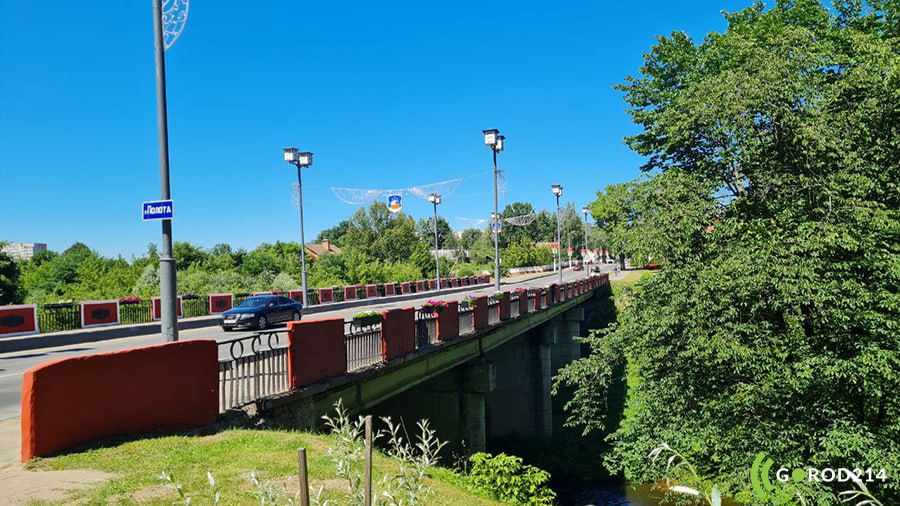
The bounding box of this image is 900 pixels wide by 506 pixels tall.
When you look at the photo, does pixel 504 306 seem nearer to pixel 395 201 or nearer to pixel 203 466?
pixel 203 466

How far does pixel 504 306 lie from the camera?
2484 centimetres

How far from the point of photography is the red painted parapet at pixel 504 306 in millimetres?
24531

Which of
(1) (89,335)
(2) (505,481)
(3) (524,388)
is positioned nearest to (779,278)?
(2) (505,481)

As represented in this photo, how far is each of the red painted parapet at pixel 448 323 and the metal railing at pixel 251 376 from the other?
25.3 ft

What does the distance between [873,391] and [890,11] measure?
14488 mm

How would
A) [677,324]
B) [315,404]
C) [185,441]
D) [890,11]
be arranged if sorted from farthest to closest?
1. [890,11]
2. [677,324]
3. [315,404]
4. [185,441]

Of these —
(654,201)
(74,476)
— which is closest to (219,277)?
(654,201)

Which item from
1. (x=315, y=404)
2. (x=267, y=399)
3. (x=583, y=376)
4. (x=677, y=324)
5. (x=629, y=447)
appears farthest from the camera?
(x=629, y=447)

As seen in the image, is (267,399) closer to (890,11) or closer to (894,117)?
(894,117)

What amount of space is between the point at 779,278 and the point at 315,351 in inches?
353

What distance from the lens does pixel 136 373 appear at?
26.9 feet

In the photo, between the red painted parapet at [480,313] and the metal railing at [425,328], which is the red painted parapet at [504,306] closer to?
the red painted parapet at [480,313]

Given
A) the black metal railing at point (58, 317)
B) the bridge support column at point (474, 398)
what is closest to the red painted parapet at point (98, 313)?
the black metal railing at point (58, 317)

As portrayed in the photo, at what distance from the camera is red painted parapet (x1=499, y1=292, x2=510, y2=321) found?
80.5 ft
